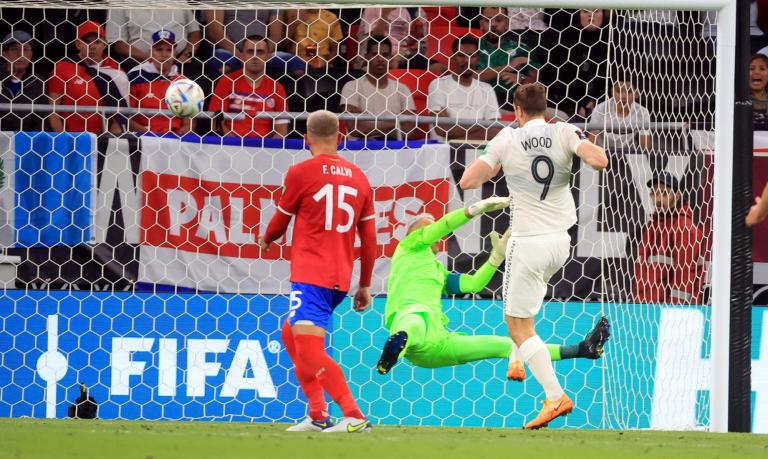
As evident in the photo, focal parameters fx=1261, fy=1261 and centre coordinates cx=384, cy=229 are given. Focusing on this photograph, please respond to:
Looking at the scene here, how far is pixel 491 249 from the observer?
26.5 ft

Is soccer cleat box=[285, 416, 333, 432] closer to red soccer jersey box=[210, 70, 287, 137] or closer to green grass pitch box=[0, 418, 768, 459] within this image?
green grass pitch box=[0, 418, 768, 459]

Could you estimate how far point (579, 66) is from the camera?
9.00 m

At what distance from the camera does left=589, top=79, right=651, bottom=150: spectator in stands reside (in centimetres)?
771

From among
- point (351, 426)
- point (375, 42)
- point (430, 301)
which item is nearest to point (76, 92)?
point (375, 42)

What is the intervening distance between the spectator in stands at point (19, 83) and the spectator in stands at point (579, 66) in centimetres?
355

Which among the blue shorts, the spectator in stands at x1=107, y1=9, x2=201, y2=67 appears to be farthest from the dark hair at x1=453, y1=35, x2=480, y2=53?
the blue shorts

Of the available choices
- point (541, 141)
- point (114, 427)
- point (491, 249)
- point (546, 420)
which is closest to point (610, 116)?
point (491, 249)

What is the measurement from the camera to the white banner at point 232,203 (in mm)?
7984

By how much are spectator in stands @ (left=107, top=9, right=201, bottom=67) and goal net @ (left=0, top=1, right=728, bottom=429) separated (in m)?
0.62

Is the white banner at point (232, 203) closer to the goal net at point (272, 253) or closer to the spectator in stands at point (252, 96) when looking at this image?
the goal net at point (272, 253)

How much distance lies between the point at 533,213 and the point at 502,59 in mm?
3071

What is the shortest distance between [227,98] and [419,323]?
2.27m

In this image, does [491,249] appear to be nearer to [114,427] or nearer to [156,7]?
[156,7]

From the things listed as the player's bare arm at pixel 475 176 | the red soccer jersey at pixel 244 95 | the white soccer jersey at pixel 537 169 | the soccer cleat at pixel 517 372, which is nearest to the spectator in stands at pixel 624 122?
the white soccer jersey at pixel 537 169
